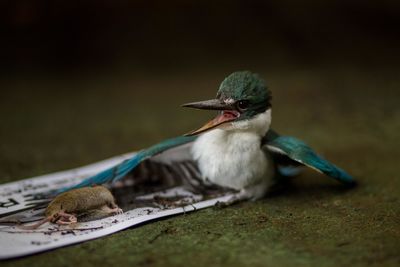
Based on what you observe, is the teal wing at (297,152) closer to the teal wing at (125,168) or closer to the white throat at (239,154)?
the white throat at (239,154)

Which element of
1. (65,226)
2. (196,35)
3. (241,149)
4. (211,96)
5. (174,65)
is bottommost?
(65,226)

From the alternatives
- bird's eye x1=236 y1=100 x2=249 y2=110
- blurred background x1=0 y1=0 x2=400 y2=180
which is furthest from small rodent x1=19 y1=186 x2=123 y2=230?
blurred background x1=0 y1=0 x2=400 y2=180

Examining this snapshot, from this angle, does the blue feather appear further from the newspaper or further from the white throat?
the newspaper

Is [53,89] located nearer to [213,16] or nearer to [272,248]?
[213,16]

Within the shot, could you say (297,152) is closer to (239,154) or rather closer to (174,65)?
(239,154)

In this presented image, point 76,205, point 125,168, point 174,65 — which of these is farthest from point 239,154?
point 174,65

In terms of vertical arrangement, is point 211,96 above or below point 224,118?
above
